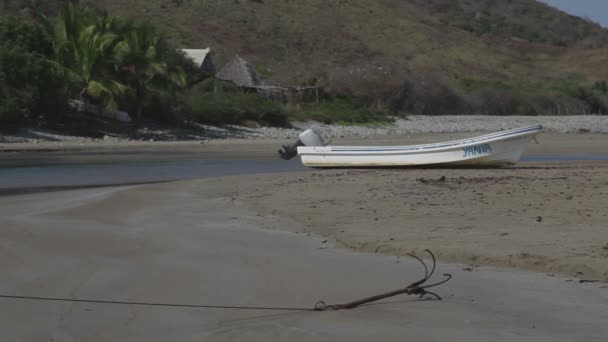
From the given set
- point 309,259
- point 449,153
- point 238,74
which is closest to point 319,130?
point 238,74

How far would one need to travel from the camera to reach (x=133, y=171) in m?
22.4

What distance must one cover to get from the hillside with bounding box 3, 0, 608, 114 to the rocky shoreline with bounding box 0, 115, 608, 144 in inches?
263

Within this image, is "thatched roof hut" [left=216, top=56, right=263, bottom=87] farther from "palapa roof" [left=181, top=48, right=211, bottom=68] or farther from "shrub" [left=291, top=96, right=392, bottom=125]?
"shrub" [left=291, top=96, right=392, bottom=125]

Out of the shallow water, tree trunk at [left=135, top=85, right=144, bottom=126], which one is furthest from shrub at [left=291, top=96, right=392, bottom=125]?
the shallow water

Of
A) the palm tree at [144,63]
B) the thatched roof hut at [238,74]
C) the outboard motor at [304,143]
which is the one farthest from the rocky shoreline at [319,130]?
the outboard motor at [304,143]

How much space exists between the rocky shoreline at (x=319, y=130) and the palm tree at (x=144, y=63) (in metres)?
1.55

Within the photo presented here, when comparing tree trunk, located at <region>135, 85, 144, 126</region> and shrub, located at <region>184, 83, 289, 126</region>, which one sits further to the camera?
shrub, located at <region>184, 83, 289, 126</region>

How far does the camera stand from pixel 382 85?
5975cm

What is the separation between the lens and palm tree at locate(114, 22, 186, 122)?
36281 millimetres

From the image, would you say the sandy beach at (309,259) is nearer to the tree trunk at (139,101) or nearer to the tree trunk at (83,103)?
the tree trunk at (83,103)

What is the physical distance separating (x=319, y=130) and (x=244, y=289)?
113 feet

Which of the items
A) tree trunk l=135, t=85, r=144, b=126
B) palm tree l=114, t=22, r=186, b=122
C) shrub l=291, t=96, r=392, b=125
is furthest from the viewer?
shrub l=291, t=96, r=392, b=125

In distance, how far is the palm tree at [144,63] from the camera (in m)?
36.3

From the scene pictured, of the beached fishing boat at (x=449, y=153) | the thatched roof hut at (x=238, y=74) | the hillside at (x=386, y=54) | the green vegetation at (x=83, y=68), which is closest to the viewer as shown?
the beached fishing boat at (x=449, y=153)
